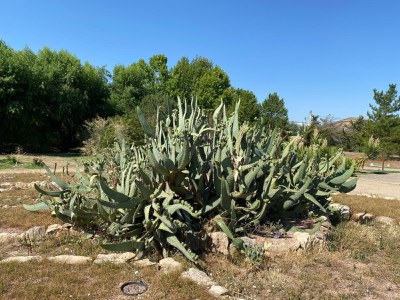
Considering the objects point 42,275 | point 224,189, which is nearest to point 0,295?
point 42,275

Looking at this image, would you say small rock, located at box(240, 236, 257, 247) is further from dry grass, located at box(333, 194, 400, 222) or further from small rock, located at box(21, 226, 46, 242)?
dry grass, located at box(333, 194, 400, 222)

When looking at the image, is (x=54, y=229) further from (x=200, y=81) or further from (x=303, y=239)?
(x=200, y=81)

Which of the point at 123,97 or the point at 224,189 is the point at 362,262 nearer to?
the point at 224,189

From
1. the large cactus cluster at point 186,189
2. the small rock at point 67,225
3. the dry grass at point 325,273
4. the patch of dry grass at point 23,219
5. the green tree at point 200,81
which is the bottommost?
the dry grass at point 325,273

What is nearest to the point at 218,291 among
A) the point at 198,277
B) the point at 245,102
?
the point at 198,277

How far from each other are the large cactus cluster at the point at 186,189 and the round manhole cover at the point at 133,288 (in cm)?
45

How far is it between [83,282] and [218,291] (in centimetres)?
129

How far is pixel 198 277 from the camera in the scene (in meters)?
3.43

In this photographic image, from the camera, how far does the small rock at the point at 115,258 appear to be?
12.5 feet

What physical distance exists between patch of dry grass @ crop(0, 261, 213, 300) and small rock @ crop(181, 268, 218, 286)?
8 centimetres

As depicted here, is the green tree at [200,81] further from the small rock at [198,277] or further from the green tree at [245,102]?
the small rock at [198,277]

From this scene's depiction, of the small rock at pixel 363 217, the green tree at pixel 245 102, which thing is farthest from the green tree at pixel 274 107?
the small rock at pixel 363 217

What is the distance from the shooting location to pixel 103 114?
28094mm

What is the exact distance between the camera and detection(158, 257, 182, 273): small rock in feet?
11.9
